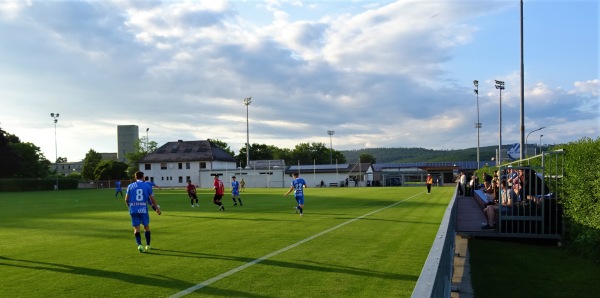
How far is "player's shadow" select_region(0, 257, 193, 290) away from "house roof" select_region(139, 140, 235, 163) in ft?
262

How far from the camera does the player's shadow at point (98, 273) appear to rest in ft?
24.5

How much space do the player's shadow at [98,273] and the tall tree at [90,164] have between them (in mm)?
110095

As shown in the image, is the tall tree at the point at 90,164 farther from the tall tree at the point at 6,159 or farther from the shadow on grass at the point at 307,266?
the shadow on grass at the point at 307,266

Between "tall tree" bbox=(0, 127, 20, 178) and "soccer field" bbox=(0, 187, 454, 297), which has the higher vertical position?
"tall tree" bbox=(0, 127, 20, 178)

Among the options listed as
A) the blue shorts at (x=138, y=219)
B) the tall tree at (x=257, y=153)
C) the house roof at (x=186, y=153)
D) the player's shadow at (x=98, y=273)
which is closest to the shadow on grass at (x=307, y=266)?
the blue shorts at (x=138, y=219)

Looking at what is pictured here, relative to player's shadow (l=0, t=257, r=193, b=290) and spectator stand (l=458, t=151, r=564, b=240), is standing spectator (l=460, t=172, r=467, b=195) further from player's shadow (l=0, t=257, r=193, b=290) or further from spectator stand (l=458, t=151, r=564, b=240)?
player's shadow (l=0, t=257, r=193, b=290)

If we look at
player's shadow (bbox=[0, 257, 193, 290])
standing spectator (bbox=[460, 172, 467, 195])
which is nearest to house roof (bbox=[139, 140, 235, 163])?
standing spectator (bbox=[460, 172, 467, 195])

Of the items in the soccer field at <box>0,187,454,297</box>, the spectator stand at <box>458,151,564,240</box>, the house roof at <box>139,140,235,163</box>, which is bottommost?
the soccer field at <box>0,187,454,297</box>

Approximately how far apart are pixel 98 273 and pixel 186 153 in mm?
A: 86891

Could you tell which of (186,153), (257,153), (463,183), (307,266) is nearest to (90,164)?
(186,153)

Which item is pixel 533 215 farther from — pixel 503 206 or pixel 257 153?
pixel 257 153

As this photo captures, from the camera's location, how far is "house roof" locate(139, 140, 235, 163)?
90750 mm

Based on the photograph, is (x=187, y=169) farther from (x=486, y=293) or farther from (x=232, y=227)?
(x=486, y=293)

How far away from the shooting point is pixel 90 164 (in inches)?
4503
